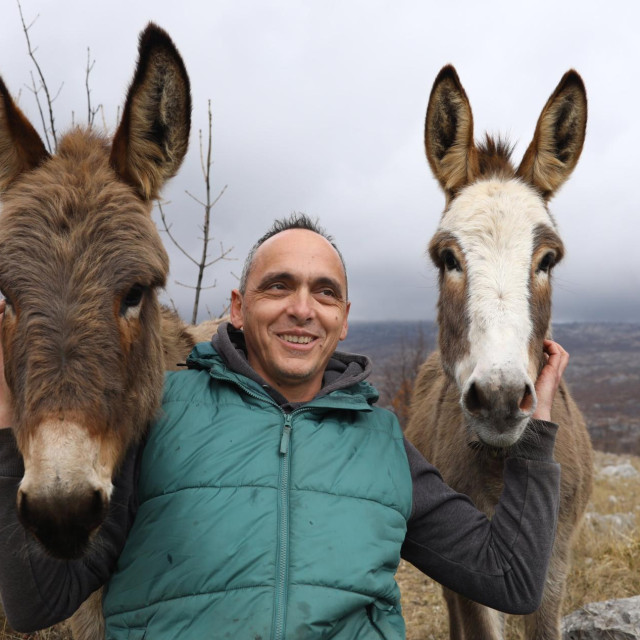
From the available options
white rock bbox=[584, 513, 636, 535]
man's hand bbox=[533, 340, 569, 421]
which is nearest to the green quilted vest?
man's hand bbox=[533, 340, 569, 421]

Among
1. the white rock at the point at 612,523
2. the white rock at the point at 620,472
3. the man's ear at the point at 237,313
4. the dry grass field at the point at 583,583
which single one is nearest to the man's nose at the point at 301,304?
the man's ear at the point at 237,313

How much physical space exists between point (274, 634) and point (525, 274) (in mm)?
1894

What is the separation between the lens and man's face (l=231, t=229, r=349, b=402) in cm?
236

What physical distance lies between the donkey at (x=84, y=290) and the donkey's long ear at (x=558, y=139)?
84.1 inches

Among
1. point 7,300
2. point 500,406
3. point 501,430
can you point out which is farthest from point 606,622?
point 7,300

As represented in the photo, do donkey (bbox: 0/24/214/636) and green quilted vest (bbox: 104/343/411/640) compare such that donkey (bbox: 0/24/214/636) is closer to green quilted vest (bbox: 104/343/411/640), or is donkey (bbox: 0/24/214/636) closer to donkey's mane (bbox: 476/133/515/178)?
green quilted vest (bbox: 104/343/411/640)

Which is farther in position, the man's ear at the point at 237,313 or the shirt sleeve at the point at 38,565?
the man's ear at the point at 237,313

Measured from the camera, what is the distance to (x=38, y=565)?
1.77 metres

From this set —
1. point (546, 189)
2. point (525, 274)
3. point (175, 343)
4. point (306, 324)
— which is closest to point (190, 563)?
point (306, 324)

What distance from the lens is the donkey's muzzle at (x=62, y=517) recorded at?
145 centimetres

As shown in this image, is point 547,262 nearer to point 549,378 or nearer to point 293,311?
point 549,378

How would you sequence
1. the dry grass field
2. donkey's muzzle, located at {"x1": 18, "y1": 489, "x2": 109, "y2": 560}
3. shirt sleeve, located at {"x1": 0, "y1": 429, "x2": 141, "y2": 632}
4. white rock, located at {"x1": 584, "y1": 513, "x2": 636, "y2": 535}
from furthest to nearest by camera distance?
white rock, located at {"x1": 584, "y1": 513, "x2": 636, "y2": 535} → the dry grass field → shirt sleeve, located at {"x1": 0, "y1": 429, "x2": 141, "y2": 632} → donkey's muzzle, located at {"x1": 18, "y1": 489, "x2": 109, "y2": 560}

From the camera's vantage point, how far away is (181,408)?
7.13 ft

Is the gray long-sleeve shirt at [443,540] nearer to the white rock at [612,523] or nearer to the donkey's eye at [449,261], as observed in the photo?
the donkey's eye at [449,261]
